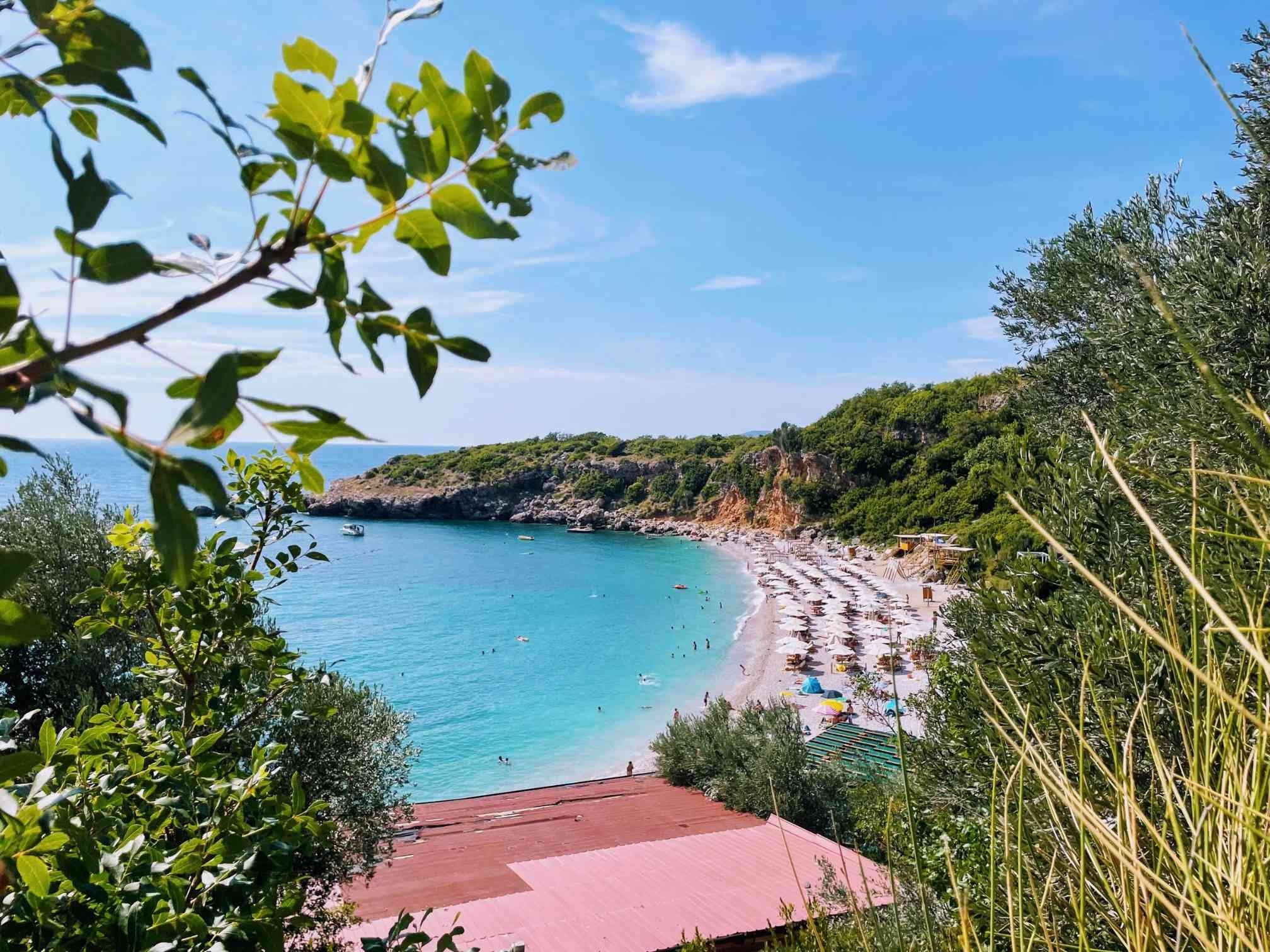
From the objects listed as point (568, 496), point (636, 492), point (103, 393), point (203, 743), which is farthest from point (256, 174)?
point (568, 496)

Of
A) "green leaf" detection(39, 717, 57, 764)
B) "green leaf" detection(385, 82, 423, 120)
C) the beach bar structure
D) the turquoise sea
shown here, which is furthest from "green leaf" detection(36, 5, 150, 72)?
the turquoise sea

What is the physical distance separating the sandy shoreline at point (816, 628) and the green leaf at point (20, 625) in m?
19.3

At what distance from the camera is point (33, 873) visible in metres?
1.19

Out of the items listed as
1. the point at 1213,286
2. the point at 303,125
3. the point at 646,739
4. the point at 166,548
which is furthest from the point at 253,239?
the point at 646,739

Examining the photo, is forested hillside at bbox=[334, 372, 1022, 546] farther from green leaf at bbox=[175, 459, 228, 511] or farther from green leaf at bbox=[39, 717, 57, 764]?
green leaf at bbox=[175, 459, 228, 511]

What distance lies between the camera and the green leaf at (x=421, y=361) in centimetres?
83

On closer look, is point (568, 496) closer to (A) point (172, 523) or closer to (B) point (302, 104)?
(B) point (302, 104)

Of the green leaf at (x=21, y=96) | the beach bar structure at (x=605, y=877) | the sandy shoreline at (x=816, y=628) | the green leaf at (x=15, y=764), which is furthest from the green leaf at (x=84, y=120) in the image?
the sandy shoreline at (x=816, y=628)

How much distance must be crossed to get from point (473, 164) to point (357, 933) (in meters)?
11.7

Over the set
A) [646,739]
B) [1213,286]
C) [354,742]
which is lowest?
[646,739]

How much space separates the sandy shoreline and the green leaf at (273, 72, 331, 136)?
19314mm

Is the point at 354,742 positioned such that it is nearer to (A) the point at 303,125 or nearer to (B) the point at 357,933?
(B) the point at 357,933

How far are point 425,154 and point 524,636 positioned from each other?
150 feet

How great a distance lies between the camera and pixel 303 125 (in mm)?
715
